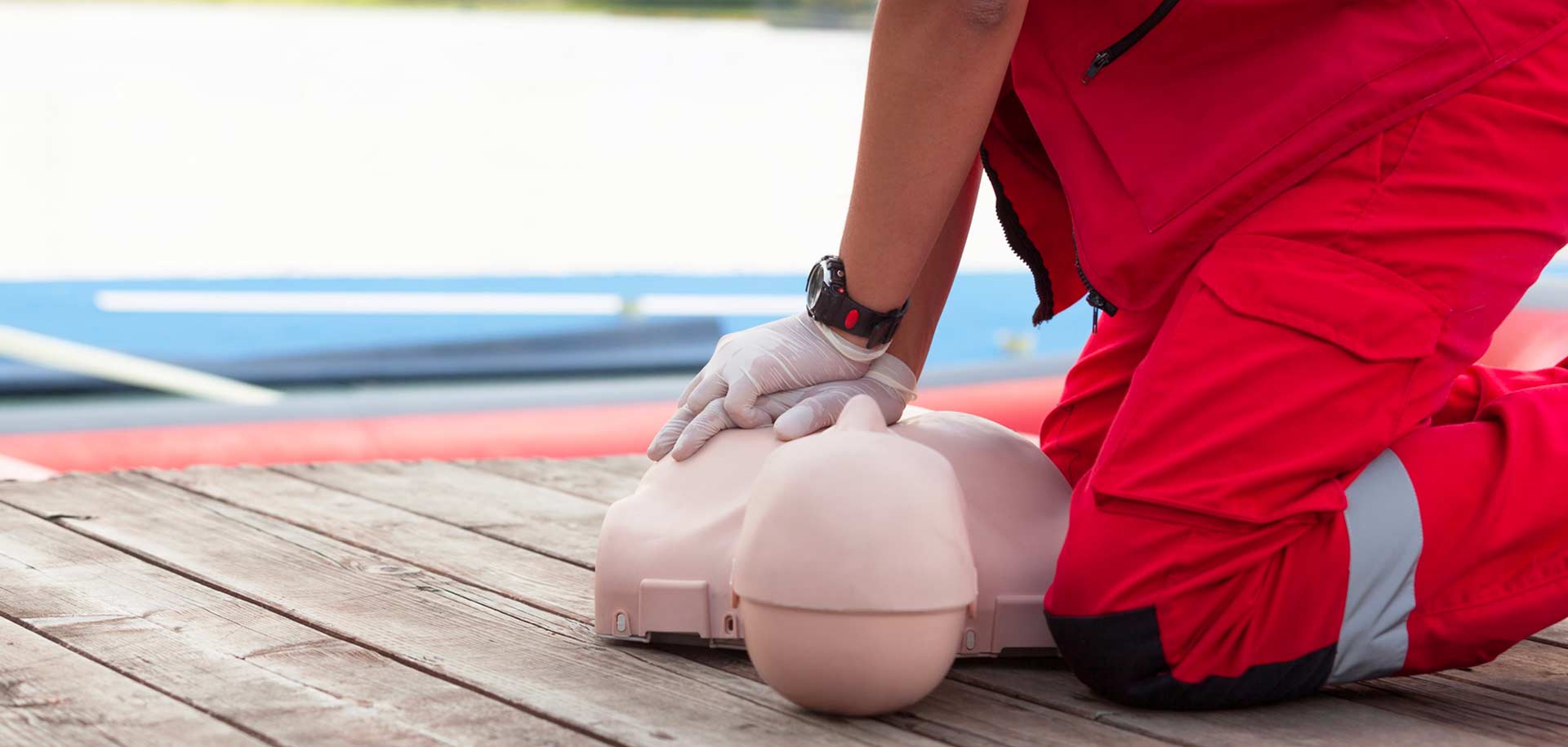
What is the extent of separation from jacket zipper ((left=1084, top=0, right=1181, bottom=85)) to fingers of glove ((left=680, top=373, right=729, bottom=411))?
0.37 meters

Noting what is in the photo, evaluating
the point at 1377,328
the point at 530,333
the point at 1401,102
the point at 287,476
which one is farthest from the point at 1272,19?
the point at 530,333

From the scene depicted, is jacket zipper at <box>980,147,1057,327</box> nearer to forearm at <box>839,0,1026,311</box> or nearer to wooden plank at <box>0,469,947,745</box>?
forearm at <box>839,0,1026,311</box>

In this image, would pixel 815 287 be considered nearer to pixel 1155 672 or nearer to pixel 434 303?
pixel 1155 672

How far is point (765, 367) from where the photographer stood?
4.20 feet

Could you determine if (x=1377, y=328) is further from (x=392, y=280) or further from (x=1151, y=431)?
(x=392, y=280)

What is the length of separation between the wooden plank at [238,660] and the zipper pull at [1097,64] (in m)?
0.62

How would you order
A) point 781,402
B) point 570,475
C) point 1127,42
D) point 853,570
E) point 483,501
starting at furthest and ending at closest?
point 570,475
point 483,501
point 781,402
point 1127,42
point 853,570

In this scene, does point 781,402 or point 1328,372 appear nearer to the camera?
point 1328,372

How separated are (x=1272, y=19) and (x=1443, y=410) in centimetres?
38

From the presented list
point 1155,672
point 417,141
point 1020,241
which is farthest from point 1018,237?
point 417,141

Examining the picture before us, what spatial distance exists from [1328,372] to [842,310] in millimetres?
376

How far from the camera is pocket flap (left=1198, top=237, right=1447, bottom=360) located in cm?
109

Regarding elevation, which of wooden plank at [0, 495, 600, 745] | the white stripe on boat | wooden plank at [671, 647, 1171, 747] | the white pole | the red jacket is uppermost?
the red jacket

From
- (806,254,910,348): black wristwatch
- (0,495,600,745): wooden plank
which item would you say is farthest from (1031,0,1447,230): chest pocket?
(0,495,600,745): wooden plank
